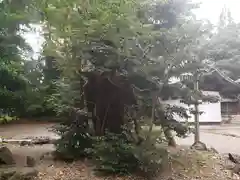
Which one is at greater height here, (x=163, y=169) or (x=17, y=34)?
(x=17, y=34)

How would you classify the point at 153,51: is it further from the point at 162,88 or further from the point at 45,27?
the point at 45,27

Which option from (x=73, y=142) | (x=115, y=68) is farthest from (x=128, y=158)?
(x=115, y=68)

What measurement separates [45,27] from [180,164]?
4.02 metres

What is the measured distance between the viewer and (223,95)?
2008cm

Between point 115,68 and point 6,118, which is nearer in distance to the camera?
point 115,68

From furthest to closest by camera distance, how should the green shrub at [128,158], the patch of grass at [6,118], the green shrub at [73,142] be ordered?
the patch of grass at [6,118] < the green shrub at [73,142] < the green shrub at [128,158]

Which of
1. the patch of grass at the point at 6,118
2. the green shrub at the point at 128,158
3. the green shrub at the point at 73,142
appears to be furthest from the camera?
the patch of grass at the point at 6,118

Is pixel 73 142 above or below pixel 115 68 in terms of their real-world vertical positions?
below

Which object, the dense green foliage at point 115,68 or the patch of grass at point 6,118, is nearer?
the dense green foliage at point 115,68

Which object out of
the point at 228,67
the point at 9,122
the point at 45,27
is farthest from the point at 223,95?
the point at 45,27

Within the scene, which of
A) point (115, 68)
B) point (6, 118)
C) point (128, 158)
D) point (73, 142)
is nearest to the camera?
point (128, 158)

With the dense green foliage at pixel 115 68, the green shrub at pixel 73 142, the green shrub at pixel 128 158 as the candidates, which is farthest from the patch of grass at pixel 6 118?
the green shrub at pixel 128 158

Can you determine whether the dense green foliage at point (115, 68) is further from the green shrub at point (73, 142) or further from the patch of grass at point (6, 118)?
the patch of grass at point (6, 118)

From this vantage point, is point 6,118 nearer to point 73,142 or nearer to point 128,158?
point 73,142
